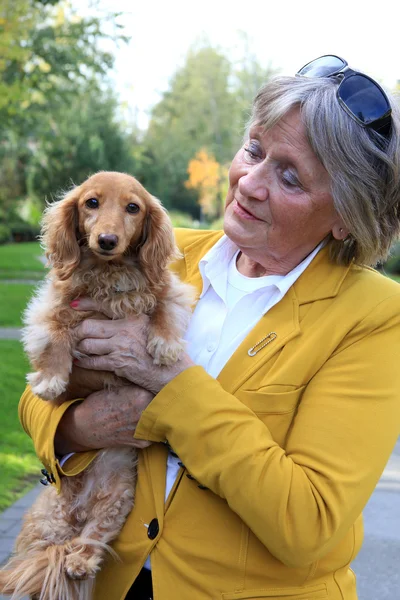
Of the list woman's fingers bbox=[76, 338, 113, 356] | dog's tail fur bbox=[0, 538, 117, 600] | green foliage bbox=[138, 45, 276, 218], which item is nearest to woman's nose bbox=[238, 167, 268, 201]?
woman's fingers bbox=[76, 338, 113, 356]

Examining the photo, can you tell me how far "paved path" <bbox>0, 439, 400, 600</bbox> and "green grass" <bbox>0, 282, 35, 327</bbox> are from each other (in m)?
6.95

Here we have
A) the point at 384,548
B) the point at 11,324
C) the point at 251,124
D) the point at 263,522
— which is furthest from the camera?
the point at 11,324

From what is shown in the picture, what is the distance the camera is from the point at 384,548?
450 centimetres

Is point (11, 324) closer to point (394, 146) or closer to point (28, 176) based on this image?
point (394, 146)

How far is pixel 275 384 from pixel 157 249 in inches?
33.9

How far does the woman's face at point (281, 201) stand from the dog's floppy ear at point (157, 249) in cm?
33

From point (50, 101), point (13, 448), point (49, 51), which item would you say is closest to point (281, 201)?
point (13, 448)

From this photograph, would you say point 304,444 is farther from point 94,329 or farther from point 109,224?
point 109,224

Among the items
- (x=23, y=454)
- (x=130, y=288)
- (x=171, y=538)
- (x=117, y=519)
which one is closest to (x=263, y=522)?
(x=171, y=538)

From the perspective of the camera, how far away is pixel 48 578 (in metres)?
2.22

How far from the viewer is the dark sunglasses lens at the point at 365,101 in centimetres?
220

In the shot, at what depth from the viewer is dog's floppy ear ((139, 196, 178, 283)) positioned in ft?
8.81

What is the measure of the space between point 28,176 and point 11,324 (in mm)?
22368

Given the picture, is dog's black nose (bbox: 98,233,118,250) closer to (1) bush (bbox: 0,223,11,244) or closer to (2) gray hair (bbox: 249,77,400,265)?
(2) gray hair (bbox: 249,77,400,265)
